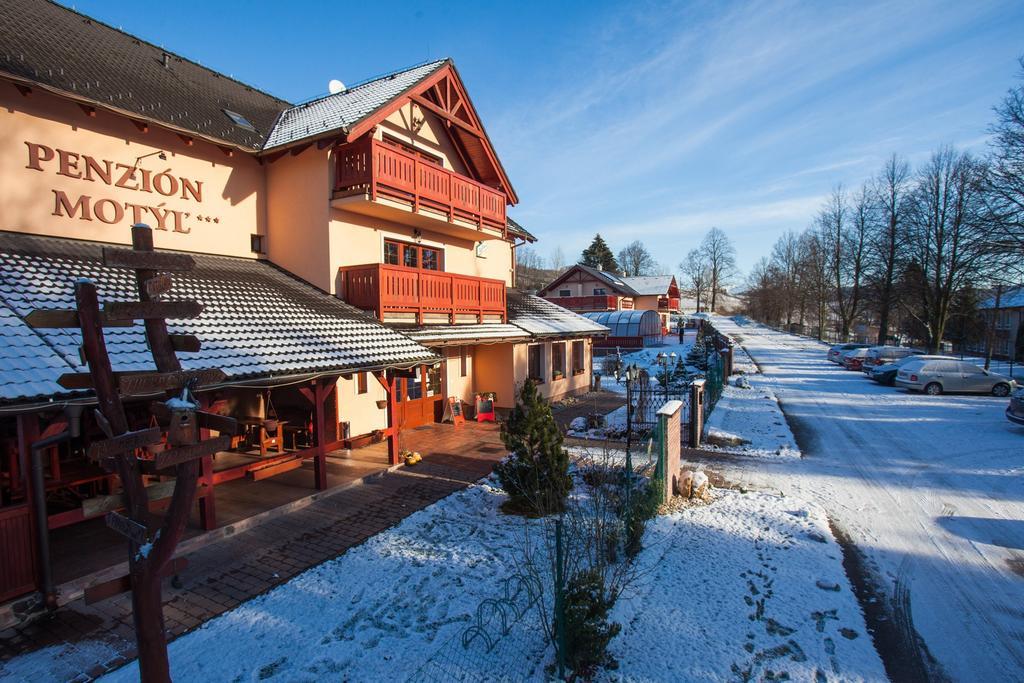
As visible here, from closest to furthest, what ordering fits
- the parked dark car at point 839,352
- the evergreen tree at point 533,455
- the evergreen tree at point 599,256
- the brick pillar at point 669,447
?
the evergreen tree at point 533,455, the brick pillar at point 669,447, the parked dark car at point 839,352, the evergreen tree at point 599,256

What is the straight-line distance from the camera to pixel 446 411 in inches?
588

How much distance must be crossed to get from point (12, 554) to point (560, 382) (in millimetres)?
15625

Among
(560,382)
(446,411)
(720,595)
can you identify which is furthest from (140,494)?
(560,382)

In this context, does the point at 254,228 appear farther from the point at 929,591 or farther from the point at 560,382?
the point at 929,591

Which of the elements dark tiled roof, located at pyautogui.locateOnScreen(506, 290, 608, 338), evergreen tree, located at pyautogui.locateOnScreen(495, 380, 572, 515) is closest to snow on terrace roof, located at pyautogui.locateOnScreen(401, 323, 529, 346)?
dark tiled roof, located at pyautogui.locateOnScreen(506, 290, 608, 338)

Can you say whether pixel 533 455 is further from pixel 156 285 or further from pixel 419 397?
pixel 419 397

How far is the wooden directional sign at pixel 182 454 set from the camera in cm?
301

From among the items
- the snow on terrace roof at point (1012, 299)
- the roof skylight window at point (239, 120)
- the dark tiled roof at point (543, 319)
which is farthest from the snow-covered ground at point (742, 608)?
the snow on terrace roof at point (1012, 299)

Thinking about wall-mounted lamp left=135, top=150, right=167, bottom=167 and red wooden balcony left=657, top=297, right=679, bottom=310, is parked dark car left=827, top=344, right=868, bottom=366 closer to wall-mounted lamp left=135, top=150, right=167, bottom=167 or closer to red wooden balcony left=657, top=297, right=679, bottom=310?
red wooden balcony left=657, top=297, right=679, bottom=310

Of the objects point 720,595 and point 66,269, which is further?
point 66,269

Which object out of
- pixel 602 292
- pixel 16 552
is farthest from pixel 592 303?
pixel 16 552

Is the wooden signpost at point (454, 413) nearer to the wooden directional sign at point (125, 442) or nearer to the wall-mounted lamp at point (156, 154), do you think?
the wall-mounted lamp at point (156, 154)

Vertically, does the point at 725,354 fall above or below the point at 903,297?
below

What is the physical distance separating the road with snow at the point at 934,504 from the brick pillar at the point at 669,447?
2.17 m
